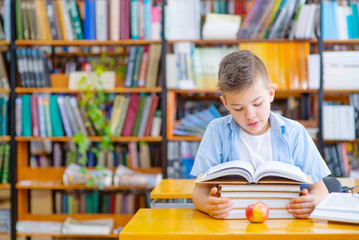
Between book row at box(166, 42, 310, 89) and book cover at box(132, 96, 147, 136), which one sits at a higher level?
book row at box(166, 42, 310, 89)

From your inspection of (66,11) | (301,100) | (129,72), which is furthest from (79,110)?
(301,100)

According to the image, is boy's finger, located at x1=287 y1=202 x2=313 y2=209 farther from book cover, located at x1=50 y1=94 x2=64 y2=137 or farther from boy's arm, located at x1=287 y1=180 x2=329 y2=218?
book cover, located at x1=50 y1=94 x2=64 y2=137

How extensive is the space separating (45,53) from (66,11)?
0.38 m

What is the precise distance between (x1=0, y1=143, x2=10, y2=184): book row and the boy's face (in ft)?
8.09

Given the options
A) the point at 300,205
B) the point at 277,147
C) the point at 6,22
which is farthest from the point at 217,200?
the point at 6,22

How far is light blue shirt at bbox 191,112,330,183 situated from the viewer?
1.29 m

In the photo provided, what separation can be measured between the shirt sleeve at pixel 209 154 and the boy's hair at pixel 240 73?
0.20 metres

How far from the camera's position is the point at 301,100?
3.26 metres

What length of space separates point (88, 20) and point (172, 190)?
1.85 m

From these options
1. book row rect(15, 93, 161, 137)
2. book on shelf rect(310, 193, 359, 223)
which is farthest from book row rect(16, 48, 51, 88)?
book on shelf rect(310, 193, 359, 223)

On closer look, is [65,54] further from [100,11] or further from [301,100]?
[301,100]

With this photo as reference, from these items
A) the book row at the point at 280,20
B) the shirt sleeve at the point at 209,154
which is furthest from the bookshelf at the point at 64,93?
the shirt sleeve at the point at 209,154

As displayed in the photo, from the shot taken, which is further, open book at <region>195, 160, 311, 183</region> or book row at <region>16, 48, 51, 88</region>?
book row at <region>16, 48, 51, 88</region>

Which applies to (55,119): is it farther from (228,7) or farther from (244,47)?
(228,7)
